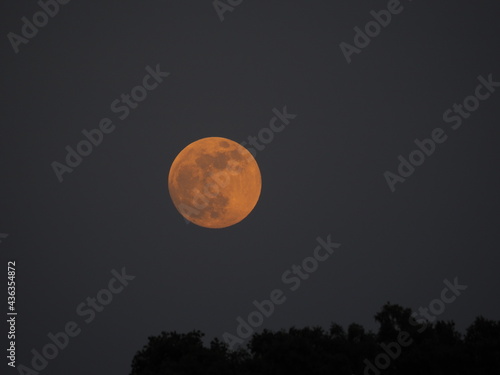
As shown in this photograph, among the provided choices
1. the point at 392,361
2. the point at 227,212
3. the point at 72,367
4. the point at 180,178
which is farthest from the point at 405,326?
the point at 72,367

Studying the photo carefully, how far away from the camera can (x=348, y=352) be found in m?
33.6

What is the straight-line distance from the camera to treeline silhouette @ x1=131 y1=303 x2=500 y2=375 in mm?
31156

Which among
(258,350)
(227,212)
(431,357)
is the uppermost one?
(227,212)

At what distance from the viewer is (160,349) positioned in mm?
33188

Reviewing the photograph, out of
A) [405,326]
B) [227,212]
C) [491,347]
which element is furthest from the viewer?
[227,212]

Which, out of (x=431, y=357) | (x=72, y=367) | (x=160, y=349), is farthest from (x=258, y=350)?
(x=72, y=367)

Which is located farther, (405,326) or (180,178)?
(180,178)

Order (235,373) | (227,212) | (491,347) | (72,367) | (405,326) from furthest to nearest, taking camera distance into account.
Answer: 1. (72,367)
2. (227,212)
3. (405,326)
4. (491,347)
5. (235,373)

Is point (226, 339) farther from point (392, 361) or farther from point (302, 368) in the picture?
point (392, 361)

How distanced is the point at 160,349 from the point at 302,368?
917cm

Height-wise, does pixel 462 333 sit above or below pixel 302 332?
below

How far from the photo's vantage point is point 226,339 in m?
35.4

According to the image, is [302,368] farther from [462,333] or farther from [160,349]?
[462,333]

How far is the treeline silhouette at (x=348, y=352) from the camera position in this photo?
31156mm
